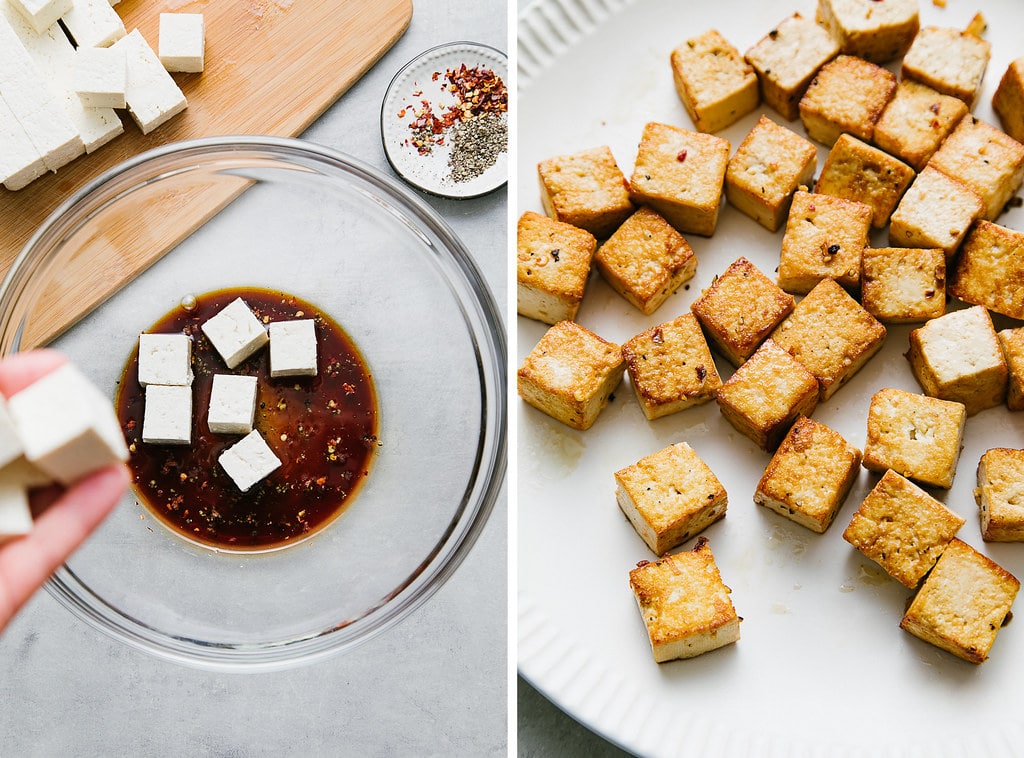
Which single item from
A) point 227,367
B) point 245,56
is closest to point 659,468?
point 227,367

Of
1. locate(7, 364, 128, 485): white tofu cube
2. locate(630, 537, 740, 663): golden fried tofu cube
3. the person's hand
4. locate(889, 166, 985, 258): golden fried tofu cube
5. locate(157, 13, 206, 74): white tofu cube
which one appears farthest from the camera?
locate(157, 13, 206, 74): white tofu cube

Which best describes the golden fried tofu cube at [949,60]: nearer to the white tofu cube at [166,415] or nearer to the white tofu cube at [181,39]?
the white tofu cube at [181,39]

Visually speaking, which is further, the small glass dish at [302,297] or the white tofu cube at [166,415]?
the white tofu cube at [166,415]

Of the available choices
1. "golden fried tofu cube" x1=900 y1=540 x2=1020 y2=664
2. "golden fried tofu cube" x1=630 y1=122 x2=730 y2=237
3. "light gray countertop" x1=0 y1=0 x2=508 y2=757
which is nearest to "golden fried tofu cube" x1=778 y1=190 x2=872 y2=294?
"golden fried tofu cube" x1=630 y1=122 x2=730 y2=237

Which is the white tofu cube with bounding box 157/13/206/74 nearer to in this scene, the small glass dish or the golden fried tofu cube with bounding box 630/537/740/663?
the small glass dish

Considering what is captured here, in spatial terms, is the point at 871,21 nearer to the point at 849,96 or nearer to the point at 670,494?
the point at 849,96

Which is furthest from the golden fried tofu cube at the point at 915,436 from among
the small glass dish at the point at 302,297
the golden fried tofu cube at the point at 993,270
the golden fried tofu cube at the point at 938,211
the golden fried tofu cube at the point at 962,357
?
the small glass dish at the point at 302,297
